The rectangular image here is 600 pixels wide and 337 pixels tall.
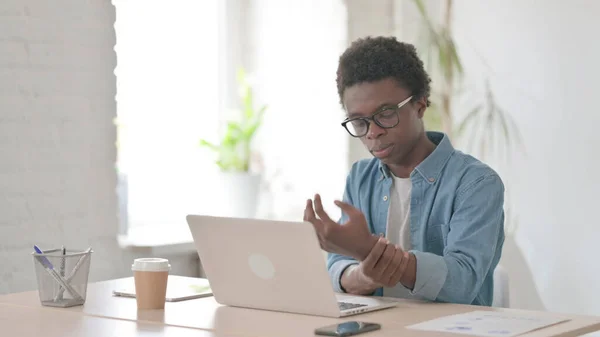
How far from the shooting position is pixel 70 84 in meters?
3.23

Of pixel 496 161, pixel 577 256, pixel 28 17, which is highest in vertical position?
pixel 28 17

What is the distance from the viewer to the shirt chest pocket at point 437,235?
7.65ft

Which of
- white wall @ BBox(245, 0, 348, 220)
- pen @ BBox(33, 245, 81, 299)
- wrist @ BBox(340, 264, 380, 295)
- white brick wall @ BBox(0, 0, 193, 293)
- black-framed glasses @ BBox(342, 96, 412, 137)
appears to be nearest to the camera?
pen @ BBox(33, 245, 81, 299)

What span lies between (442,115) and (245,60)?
3.08 feet

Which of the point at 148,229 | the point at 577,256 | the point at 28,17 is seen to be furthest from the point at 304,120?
the point at 28,17

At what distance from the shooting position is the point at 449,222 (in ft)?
7.59

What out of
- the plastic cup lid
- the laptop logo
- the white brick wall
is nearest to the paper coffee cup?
the plastic cup lid

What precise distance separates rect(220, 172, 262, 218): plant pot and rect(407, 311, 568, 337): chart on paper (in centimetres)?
218

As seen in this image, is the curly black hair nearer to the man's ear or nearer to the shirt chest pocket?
the man's ear

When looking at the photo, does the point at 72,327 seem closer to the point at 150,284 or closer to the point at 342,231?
the point at 150,284

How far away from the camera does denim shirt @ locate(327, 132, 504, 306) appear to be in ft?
7.05

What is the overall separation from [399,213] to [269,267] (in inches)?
24.4

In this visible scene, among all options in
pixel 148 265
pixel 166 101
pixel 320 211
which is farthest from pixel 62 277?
pixel 166 101

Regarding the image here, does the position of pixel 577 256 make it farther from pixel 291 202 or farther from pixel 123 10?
pixel 123 10
